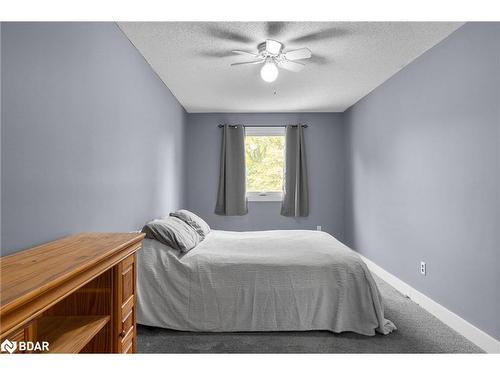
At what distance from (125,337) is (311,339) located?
4.67 feet

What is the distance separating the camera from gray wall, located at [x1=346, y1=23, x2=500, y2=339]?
2215 mm

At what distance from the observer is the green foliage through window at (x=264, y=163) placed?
5.65 meters

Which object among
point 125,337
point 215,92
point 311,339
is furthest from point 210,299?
point 215,92

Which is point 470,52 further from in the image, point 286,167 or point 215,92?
point 286,167

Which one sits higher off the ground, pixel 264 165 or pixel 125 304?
pixel 264 165

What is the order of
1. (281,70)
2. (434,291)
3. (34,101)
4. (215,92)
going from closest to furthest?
(34,101)
(434,291)
(281,70)
(215,92)

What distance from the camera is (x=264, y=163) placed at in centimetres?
566

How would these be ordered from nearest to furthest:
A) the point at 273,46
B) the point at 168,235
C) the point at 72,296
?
the point at 72,296 < the point at 168,235 < the point at 273,46

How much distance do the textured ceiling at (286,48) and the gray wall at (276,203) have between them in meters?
0.83

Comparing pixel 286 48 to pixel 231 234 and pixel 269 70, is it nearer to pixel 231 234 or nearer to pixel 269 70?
pixel 269 70

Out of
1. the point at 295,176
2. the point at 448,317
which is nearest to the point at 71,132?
the point at 448,317

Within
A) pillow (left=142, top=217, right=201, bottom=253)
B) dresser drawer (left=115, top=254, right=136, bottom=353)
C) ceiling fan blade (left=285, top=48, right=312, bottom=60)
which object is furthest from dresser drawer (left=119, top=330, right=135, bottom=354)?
ceiling fan blade (left=285, top=48, right=312, bottom=60)

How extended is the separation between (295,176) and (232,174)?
1.10m

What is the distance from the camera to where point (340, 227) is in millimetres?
5578
